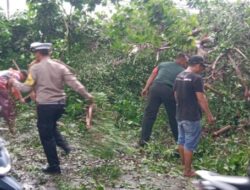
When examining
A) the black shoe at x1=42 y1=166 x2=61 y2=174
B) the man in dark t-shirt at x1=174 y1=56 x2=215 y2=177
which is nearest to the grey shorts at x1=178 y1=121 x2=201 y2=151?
the man in dark t-shirt at x1=174 y1=56 x2=215 y2=177

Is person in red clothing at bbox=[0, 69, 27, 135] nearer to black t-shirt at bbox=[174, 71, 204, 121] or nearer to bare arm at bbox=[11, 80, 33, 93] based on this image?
bare arm at bbox=[11, 80, 33, 93]

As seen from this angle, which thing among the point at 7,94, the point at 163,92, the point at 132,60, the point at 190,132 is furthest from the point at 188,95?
the point at 132,60

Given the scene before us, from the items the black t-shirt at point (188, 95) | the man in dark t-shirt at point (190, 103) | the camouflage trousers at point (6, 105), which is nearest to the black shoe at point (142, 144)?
the man in dark t-shirt at point (190, 103)

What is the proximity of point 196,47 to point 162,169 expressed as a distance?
3471mm

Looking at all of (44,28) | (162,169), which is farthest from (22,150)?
(44,28)

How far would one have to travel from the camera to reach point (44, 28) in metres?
13.8

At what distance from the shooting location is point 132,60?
11.9m

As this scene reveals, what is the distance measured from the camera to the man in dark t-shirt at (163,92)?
27.3ft

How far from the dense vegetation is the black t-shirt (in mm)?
974

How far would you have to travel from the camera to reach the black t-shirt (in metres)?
7.02

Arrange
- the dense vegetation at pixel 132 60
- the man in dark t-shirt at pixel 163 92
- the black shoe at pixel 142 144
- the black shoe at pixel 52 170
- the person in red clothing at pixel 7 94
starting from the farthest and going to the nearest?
the black shoe at pixel 142 144, the man in dark t-shirt at pixel 163 92, the dense vegetation at pixel 132 60, the person in red clothing at pixel 7 94, the black shoe at pixel 52 170

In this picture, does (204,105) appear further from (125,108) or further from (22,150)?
(125,108)

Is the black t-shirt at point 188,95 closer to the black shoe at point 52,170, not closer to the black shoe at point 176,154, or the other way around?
the black shoe at point 176,154

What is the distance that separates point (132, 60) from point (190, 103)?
194 inches
